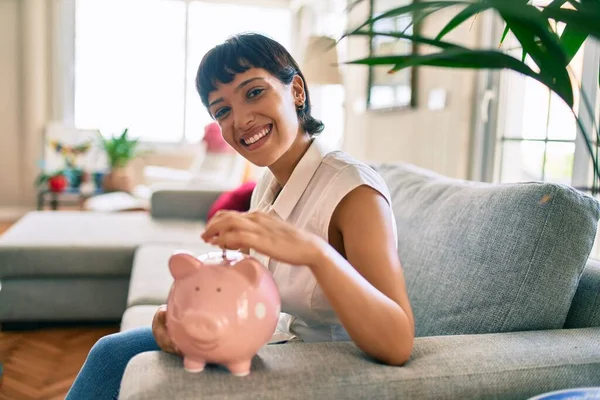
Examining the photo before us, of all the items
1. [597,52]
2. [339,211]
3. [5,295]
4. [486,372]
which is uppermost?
[597,52]

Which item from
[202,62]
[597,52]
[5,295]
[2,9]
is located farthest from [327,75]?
[2,9]

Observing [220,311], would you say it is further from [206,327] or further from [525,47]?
[525,47]

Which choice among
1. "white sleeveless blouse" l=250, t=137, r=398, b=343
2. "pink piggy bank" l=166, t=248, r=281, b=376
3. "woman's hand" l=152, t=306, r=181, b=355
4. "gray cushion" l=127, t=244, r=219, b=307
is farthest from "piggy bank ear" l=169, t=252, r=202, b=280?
"gray cushion" l=127, t=244, r=219, b=307

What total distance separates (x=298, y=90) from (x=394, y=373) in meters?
0.60

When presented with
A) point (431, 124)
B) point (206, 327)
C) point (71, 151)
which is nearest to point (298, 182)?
point (206, 327)

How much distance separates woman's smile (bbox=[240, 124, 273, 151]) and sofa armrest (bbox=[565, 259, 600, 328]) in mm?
640

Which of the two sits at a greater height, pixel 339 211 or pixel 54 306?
pixel 339 211

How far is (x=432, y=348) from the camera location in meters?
0.86

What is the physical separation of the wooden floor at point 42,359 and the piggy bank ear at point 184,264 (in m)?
1.45

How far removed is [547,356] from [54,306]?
2.16 metres

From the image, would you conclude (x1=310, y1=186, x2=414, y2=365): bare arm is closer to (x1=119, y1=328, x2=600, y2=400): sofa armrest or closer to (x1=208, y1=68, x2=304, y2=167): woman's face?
(x1=119, y1=328, x2=600, y2=400): sofa armrest

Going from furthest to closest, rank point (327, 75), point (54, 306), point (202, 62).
Result: point (327, 75), point (54, 306), point (202, 62)

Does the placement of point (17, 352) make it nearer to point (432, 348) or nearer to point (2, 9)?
point (432, 348)

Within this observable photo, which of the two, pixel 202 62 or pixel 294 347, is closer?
pixel 294 347
